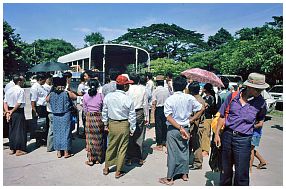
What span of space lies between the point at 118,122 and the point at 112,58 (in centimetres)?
979

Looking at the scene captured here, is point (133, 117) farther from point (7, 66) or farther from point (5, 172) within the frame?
point (7, 66)

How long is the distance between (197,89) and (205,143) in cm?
149

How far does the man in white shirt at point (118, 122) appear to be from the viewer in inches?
184

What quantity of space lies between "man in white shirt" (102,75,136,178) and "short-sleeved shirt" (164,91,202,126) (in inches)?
27.0

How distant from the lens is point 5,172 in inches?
191

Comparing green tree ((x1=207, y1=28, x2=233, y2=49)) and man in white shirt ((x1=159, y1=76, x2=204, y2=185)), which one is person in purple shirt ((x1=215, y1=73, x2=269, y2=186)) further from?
green tree ((x1=207, y1=28, x2=233, y2=49))

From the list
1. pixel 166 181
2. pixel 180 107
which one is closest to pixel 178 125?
pixel 180 107

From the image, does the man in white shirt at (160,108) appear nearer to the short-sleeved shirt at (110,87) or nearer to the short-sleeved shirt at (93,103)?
the short-sleeved shirt at (110,87)

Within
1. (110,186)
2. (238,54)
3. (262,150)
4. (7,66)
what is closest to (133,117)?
(110,186)

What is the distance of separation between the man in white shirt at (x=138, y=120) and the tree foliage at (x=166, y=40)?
128ft

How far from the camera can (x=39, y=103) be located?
20.9ft

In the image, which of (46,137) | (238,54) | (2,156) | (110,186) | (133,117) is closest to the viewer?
(110,186)

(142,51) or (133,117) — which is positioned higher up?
(142,51)

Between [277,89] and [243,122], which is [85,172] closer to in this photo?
[243,122]
